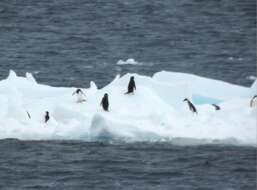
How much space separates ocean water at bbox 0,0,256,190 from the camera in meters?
42.7

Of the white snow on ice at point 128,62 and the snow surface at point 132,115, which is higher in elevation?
the white snow on ice at point 128,62

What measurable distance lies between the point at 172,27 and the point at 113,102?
112 feet

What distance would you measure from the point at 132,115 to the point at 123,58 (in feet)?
77.3

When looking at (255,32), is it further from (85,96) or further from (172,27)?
(85,96)

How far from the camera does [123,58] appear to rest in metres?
71.5

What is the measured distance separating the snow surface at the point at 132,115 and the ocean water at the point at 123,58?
0.64 meters

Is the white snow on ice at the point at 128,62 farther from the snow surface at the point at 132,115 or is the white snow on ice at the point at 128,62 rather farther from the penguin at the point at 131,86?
the penguin at the point at 131,86

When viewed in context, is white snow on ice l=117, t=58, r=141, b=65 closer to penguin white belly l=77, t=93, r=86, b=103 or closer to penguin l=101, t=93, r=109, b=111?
penguin white belly l=77, t=93, r=86, b=103

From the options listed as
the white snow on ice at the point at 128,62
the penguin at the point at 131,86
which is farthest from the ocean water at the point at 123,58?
the penguin at the point at 131,86

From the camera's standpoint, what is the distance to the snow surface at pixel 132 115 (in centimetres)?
4716

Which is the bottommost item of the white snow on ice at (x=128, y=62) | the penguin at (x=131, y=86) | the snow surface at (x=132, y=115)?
the snow surface at (x=132, y=115)

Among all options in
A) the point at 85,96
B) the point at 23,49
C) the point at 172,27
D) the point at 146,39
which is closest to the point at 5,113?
the point at 85,96

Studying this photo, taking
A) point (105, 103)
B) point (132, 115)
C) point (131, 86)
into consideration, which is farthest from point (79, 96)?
point (132, 115)

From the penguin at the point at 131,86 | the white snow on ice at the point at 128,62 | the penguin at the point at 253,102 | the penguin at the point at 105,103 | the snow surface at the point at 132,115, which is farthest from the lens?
the white snow on ice at the point at 128,62
